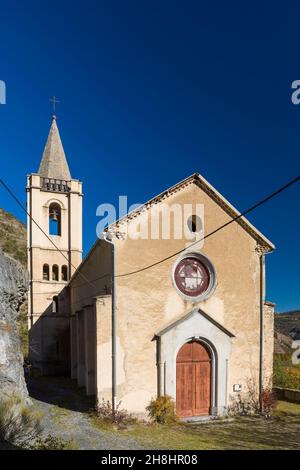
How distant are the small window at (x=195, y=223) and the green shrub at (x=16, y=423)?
9625mm

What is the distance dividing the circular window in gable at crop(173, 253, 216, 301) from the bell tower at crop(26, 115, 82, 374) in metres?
10.9

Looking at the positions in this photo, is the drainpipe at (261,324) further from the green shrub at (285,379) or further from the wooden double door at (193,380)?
the green shrub at (285,379)

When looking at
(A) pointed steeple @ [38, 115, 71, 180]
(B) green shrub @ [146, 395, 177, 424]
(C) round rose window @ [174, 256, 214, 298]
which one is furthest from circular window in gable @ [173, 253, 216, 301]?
(A) pointed steeple @ [38, 115, 71, 180]

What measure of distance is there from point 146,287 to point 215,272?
3.45m

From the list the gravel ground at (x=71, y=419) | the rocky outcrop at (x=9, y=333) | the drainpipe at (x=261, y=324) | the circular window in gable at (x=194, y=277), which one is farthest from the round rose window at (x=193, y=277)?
the rocky outcrop at (x=9, y=333)

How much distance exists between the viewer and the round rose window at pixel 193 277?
585 inches

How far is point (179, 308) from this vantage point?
14.5 metres

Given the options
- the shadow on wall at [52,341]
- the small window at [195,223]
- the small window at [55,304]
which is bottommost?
the shadow on wall at [52,341]

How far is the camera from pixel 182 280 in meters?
14.9

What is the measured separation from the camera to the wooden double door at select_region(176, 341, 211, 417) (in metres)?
14.3

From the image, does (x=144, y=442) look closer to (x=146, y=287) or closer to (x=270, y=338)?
(x=146, y=287)

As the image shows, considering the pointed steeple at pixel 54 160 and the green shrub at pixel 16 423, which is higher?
the pointed steeple at pixel 54 160

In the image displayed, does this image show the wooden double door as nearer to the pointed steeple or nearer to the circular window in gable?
the circular window in gable

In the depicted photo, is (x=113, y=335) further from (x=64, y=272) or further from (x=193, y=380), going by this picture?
(x=64, y=272)
